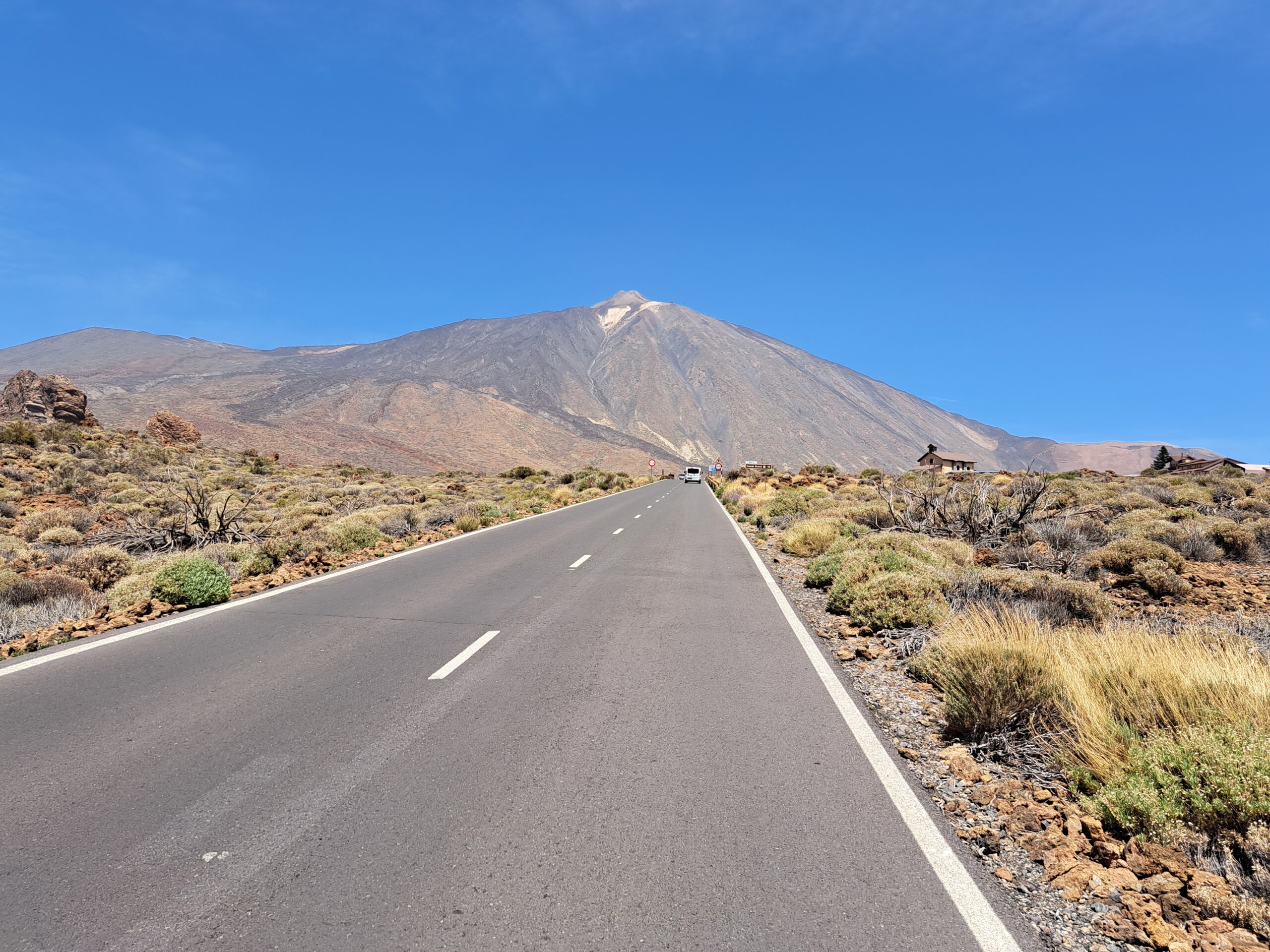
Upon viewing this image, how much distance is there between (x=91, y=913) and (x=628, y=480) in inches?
2512

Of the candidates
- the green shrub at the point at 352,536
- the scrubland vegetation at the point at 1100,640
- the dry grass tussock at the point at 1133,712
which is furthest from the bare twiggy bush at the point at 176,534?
the dry grass tussock at the point at 1133,712

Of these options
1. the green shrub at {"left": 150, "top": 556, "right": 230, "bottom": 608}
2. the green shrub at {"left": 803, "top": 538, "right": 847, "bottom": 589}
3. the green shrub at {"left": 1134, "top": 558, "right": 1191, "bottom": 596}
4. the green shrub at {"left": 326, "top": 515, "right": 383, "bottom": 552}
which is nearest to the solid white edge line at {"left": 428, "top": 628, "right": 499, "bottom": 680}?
the green shrub at {"left": 150, "top": 556, "right": 230, "bottom": 608}

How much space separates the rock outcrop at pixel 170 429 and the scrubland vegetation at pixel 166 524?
41.8 feet

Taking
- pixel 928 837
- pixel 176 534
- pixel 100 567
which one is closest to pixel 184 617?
pixel 100 567

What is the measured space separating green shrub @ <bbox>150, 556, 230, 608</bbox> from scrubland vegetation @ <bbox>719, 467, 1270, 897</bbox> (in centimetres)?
801

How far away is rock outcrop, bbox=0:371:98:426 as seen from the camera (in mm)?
49469

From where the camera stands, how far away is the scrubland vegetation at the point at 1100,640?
3.33 m

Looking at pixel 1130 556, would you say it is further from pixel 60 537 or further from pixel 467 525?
pixel 60 537

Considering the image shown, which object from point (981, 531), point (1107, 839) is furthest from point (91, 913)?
point (981, 531)

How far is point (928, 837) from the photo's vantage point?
3.41 meters

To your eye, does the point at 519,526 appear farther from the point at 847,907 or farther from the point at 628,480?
the point at 628,480

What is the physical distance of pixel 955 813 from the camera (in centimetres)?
372

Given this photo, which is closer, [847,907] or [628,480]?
[847,907]

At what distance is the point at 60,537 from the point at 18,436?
1071 inches
